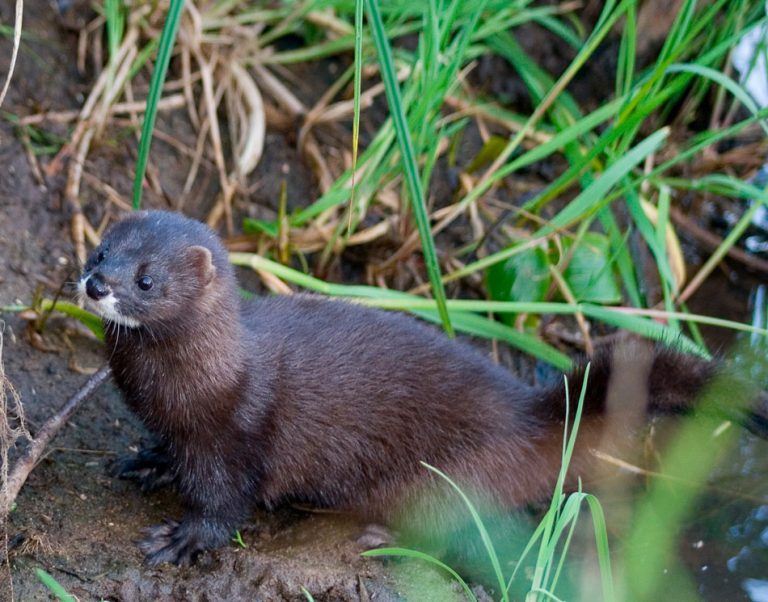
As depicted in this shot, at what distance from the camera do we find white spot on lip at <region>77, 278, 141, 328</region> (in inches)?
109

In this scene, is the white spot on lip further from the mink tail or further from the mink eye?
the mink tail

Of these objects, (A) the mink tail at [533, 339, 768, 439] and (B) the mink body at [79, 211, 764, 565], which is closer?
(B) the mink body at [79, 211, 764, 565]

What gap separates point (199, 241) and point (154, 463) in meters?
0.79

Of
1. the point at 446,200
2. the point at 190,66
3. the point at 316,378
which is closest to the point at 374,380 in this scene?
the point at 316,378

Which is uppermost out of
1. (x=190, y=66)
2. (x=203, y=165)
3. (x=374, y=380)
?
(x=190, y=66)

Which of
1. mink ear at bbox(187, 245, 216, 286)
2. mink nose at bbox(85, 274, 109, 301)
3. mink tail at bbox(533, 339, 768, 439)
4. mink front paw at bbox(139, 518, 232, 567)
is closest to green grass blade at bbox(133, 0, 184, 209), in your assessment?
mink ear at bbox(187, 245, 216, 286)

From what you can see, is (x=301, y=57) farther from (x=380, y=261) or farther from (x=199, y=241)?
(x=199, y=241)

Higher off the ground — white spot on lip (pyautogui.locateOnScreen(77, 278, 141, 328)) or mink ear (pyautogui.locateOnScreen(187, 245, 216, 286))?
mink ear (pyautogui.locateOnScreen(187, 245, 216, 286))

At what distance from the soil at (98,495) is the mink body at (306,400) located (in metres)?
0.11

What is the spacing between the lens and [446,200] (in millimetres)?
4883

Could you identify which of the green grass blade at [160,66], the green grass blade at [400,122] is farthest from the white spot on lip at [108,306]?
the green grass blade at [400,122]

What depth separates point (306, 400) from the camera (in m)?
3.22

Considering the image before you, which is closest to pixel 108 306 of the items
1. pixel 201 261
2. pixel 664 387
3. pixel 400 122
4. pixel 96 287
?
pixel 96 287

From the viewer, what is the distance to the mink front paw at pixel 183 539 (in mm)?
3041
